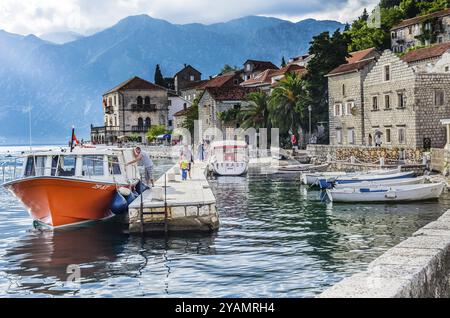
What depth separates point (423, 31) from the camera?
7819 centimetres

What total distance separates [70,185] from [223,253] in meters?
7.05

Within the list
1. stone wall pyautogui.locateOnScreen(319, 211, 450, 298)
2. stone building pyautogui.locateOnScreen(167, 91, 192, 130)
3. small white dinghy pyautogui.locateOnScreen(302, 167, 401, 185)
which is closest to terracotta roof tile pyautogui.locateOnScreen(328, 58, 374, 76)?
small white dinghy pyautogui.locateOnScreen(302, 167, 401, 185)

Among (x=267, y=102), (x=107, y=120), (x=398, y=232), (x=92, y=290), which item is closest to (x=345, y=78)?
(x=267, y=102)

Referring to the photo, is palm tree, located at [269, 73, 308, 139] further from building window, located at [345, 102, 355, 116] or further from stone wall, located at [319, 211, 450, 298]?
stone wall, located at [319, 211, 450, 298]

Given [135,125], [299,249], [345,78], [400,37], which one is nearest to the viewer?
[299,249]

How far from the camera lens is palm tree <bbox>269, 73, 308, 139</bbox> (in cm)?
6250

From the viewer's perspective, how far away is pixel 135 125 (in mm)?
115750

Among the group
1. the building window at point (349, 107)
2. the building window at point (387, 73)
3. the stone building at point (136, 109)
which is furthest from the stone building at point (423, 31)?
the stone building at point (136, 109)

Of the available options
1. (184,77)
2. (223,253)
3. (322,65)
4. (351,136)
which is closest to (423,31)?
(322,65)

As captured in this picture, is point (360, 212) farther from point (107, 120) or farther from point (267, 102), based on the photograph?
point (107, 120)

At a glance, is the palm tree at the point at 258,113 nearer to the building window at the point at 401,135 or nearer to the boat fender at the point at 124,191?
the building window at the point at 401,135

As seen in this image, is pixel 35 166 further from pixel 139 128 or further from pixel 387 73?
pixel 139 128

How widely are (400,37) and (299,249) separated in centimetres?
7106
